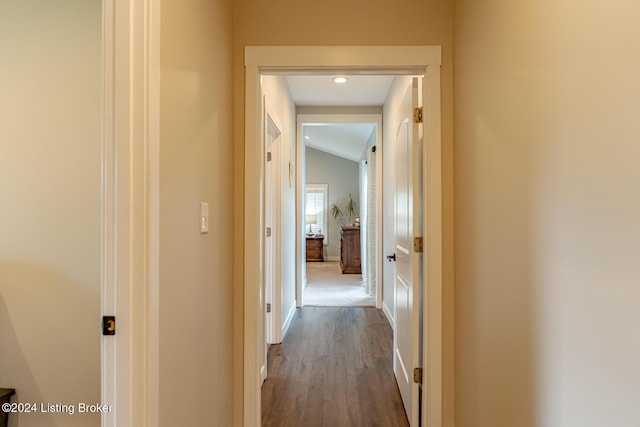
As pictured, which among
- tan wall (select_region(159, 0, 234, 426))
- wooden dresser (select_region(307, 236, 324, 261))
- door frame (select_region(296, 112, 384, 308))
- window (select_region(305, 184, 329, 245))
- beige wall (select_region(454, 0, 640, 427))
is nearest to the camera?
beige wall (select_region(454, 0, 640, 427))

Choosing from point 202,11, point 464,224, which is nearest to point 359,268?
point 464,224

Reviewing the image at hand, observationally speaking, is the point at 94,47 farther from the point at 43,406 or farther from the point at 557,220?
the point at 557,220

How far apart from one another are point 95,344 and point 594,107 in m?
2.21

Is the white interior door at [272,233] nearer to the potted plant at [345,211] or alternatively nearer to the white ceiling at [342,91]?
the white ceiling at [342,91]

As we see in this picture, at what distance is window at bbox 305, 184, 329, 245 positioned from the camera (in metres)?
9.98

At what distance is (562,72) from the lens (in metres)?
0.98

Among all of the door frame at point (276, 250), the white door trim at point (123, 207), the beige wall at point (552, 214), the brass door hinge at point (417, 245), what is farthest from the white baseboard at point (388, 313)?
the white door trim at point (123, 207)

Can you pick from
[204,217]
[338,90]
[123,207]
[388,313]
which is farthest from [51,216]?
[388,313]

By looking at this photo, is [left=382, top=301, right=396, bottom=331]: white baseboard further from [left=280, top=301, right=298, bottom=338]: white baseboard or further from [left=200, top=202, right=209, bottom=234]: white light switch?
[left=200, top=202, right=209, bottom=234]: white light switch

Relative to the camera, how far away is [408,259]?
2.29 m

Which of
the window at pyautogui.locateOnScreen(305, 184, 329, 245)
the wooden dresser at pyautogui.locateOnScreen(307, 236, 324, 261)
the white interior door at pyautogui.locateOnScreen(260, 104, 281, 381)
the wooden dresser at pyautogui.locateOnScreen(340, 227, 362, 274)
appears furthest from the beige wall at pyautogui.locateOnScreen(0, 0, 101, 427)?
the window at pyautogui.locateOnScreen(305, 184, 329, 245)

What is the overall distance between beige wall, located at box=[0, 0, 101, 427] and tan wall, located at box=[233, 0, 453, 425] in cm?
74

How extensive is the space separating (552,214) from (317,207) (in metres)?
9.00

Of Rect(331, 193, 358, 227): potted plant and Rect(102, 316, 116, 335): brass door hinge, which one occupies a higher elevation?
Rect(331, 193, 358, 227): potted plant
